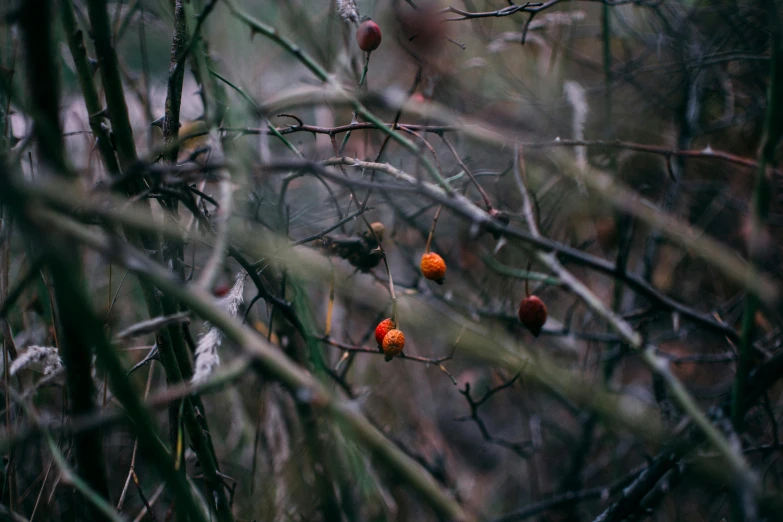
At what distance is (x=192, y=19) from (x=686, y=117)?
131cm

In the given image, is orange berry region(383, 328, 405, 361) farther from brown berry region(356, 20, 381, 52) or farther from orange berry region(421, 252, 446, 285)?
brown berry region(356, 20, 381, 52)

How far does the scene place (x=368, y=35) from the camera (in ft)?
2.81

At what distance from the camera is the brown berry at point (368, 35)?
33.5 inches

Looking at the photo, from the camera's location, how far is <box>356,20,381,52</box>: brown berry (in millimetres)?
851

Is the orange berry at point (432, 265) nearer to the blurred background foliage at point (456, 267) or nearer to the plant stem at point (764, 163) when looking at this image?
the blurred background foliage at point (456, 267)

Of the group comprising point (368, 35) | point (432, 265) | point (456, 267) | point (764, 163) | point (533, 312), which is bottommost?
point (456, 267)

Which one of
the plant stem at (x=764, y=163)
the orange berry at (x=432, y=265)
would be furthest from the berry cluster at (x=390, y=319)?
the plant stem at (x=764, y=163)

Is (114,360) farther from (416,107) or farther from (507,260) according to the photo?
(507,260)

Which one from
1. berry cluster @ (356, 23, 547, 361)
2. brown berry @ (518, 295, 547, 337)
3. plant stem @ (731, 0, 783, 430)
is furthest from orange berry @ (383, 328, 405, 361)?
plant stem @ (731, 0, 783, 430)

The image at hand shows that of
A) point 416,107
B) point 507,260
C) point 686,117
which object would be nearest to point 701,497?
point 507,260

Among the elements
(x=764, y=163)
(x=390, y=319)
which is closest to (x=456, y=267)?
(x=390, y=319)

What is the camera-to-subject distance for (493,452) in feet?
6.52

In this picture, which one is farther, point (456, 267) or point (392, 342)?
point (456, 267)

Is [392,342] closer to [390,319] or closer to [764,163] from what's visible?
[390,319]
